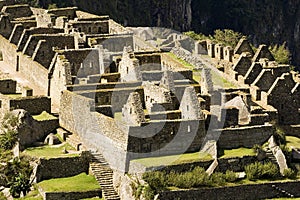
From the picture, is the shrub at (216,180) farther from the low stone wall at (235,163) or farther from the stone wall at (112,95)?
the stone wall at (112,95)

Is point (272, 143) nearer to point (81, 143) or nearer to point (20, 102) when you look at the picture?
point (81, 143)

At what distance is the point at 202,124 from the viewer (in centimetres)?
4834

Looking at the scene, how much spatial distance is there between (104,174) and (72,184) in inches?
53.4

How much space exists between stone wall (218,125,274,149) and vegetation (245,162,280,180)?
1.53 metres

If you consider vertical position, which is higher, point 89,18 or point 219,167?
point 89,18

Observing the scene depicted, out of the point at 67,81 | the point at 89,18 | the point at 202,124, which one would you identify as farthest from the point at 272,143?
the point at 89,18

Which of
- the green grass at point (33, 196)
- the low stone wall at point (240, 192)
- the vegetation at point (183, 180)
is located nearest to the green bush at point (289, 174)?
the low stone wall at point (240, 192)

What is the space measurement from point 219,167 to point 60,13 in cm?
2880

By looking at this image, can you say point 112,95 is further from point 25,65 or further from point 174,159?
point 25,65

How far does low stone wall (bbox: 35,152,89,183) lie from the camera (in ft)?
158

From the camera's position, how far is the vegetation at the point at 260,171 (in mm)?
47438

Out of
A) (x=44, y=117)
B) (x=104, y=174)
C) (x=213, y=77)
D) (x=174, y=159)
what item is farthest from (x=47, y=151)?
(x=213, y=77)

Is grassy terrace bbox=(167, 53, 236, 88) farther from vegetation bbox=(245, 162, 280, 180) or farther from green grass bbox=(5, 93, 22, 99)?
vegetation bbox=(245, 162, 280, 180)

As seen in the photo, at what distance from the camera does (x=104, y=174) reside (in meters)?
47.8
